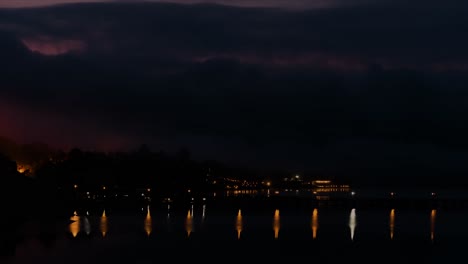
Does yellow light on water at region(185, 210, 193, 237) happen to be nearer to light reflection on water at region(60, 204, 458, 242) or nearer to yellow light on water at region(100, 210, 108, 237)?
light reflection on water at region(60, 204, 458, 242)

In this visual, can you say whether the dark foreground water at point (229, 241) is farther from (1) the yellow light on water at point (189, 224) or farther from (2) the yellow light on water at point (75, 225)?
(1) the yellow light on water at point (189, 224)

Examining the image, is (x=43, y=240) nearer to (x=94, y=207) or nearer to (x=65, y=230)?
(x=65, y=230)

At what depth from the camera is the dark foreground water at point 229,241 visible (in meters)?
65.2

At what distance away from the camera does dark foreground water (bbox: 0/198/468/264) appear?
65.2 metres

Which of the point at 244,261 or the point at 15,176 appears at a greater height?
the point at 15,176

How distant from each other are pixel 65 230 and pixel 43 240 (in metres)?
10.8

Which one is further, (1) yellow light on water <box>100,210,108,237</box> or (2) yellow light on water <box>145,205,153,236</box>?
(2) yellow light on water <box>145,205,153,236</box>

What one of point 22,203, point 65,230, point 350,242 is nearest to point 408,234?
point 350,242

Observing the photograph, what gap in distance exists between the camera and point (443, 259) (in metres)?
68.5

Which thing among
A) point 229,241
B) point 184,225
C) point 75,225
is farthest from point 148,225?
point 229,241

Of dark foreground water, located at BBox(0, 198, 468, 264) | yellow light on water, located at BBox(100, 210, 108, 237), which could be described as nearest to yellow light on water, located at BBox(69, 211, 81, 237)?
dark foreground water, located at BBox(0, 198, 468, 264)

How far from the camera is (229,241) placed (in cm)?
7919

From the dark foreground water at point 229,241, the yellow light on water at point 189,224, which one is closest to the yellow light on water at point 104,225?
the dark foreground water at point 229,241

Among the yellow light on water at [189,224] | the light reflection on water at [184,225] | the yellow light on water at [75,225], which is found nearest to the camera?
the yellow light on water at [75,225]
